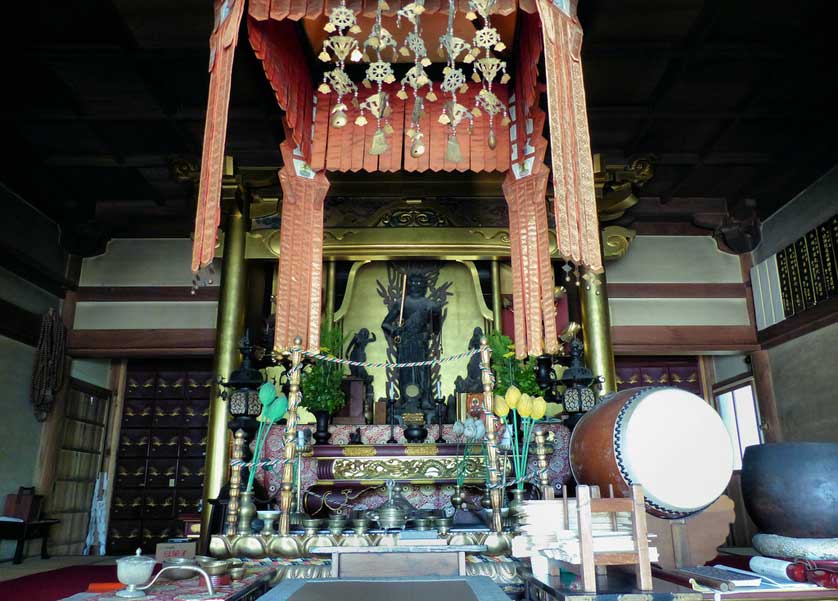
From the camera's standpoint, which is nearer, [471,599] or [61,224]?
[471,599]

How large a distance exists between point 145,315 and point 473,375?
3.22m

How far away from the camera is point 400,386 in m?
5.78

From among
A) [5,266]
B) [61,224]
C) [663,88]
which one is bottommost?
[5,266]

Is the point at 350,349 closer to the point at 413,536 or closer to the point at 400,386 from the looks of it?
the point at 400,386

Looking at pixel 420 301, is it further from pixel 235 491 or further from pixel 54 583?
pixel 54 583

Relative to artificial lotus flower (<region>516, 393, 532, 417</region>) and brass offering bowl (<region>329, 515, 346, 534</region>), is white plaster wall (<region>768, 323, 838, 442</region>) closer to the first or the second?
artificial lotus flower (<region>516, 393, 532, 417</region>)

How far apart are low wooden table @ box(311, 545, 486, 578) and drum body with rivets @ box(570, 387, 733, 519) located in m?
0.68

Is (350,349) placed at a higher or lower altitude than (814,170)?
lower

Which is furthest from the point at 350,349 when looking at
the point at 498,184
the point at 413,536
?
the point at 413,536

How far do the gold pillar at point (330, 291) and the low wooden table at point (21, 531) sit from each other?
9.39ft

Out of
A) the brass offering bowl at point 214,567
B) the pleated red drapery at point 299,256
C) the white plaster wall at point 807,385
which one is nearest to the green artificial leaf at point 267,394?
the pleated red drapery at point 299,256

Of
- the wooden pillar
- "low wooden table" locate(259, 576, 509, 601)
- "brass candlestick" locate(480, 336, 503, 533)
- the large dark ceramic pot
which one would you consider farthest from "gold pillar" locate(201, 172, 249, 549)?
the wooden pillar

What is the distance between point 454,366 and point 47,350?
3.73 meters

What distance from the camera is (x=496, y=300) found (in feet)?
20.0
